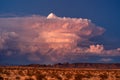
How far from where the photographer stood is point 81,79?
228ft

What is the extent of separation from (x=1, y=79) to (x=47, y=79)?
27.9 feet

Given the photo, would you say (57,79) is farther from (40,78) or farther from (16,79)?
(16,79)

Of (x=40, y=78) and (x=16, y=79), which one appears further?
(x=40, y=78)

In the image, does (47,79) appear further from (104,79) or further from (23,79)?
(104,79)

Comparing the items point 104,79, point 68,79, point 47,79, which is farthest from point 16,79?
point 104,79

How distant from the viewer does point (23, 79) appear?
6456 centimetres

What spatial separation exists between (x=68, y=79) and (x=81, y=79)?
2.17 meters

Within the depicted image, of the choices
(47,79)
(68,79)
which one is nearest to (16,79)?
(47,79)

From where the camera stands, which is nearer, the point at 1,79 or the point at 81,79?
the point at 1,79

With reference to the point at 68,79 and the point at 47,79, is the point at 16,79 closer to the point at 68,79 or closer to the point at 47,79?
the point at 47,79

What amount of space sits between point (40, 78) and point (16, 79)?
18.6ft

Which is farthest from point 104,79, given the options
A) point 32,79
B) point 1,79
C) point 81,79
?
point 1,79

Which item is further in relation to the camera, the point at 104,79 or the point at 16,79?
the point at 104,79

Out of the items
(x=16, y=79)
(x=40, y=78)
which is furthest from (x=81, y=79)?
(x=16, y=79)
